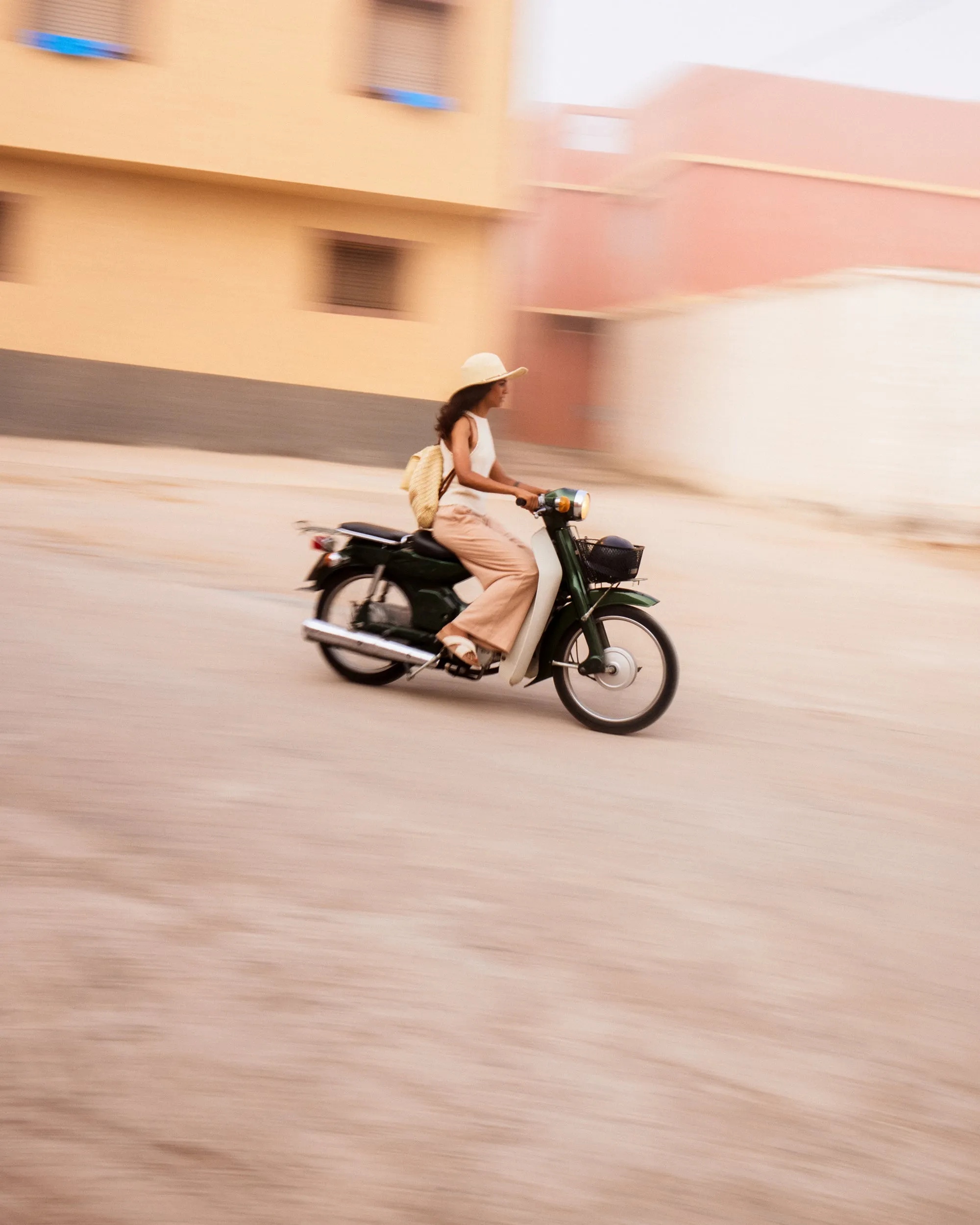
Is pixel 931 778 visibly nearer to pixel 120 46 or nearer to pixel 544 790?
pixel 544 790

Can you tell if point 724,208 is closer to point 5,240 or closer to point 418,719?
point 5,240

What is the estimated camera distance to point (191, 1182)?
105 inches

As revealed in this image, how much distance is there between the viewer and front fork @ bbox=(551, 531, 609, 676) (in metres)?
6.56

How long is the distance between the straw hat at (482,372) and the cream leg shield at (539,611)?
2.44 ft

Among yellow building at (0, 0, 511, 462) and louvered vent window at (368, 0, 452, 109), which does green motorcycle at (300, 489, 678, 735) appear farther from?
louvered vent window at (368, 0, 452, 109)

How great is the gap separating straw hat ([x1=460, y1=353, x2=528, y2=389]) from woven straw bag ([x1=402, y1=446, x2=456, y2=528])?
1.19 feet

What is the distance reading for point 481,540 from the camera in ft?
21.9

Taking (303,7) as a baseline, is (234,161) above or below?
below

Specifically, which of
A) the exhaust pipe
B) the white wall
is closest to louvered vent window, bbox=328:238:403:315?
the white wall

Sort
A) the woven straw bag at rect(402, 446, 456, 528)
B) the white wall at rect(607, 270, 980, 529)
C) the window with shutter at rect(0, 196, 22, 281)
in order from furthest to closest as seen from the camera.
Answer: the window with shutter at rect(0, 196, 22, 281), the white wall at rect(607, 270, 980, 529), the woven straw bag at rect(402, 446, 456, 528)

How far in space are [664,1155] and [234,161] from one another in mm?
15978

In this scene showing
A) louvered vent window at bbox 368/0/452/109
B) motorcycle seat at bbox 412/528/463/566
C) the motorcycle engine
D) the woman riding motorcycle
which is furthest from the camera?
louvered vent window at bbox 368/0/452/109

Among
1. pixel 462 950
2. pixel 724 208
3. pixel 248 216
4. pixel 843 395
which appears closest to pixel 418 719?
pixel 462 950

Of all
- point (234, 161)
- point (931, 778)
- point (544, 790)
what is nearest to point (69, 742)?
point (544, 790)
